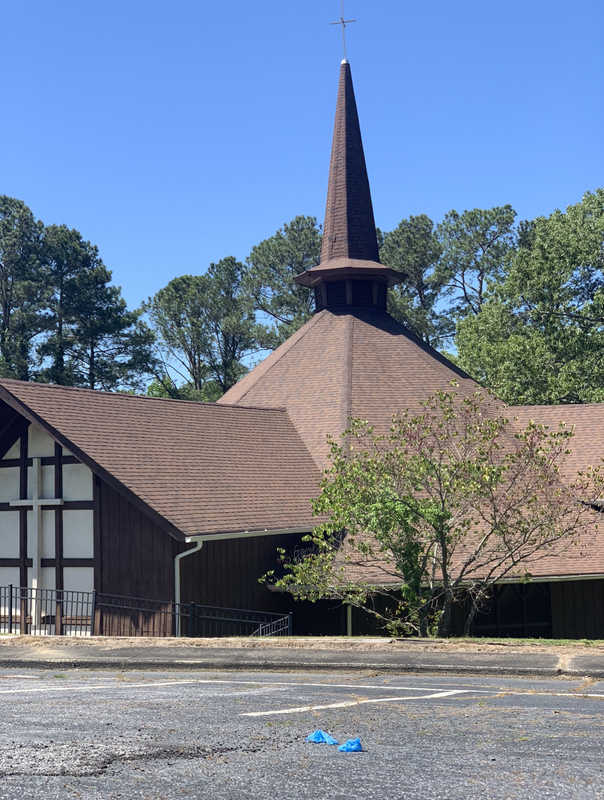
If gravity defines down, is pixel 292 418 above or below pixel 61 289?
below

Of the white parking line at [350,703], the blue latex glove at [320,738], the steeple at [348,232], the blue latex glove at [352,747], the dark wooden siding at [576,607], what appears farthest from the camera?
the steeple at [348,232]

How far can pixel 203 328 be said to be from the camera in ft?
192

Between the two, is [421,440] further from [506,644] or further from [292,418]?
[292,418]

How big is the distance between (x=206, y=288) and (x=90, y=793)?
5513 cm

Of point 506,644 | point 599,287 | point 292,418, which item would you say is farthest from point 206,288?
point 506,644

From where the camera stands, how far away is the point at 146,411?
21.1m

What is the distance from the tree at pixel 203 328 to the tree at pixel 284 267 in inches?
53.3

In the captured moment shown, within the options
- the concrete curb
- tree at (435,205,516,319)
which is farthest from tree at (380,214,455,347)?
the concrete curb

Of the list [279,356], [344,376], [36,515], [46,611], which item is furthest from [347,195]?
[46,611]

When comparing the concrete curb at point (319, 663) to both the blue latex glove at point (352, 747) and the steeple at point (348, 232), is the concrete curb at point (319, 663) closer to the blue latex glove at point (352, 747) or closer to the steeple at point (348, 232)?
the blue latex glove at point (352, 747)

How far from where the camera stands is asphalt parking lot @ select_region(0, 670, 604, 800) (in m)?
4.80

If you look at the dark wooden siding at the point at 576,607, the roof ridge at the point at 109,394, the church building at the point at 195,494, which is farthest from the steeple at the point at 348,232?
the dark wooden siding at the point at 576,607

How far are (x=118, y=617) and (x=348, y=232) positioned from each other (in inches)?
650

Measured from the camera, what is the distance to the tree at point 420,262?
2325 inches
